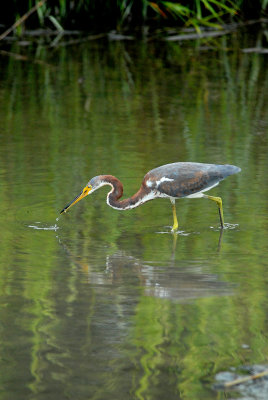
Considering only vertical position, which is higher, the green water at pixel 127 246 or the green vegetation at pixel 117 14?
the green vegetation at pixel 117 14

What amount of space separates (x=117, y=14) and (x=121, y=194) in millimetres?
12218

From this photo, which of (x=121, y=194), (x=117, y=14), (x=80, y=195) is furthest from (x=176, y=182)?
(x=117, y=14)

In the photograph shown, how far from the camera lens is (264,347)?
452 cm

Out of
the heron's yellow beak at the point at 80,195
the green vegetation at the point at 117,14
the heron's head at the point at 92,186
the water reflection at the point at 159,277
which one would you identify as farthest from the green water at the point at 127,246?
the green vegetation at the point at 117,14

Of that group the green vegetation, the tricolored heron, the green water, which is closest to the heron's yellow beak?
Result: the tricolored heron

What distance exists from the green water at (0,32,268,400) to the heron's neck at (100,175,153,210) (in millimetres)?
164

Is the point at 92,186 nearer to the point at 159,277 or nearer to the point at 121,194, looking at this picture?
the point at 121,194

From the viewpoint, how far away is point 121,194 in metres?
7.30

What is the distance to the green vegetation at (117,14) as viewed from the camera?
1708 cm

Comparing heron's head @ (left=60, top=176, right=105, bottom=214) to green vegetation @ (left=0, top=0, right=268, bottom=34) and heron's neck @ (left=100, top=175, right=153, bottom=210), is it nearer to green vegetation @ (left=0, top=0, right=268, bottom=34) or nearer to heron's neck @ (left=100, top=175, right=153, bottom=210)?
heron's neck @ (left=100, top=175, right=153, bottom=210)

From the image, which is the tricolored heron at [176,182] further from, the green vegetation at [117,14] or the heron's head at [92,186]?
the green vegetation at [117,14]

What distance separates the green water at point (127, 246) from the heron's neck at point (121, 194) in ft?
0.54

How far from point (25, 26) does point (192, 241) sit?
13102mm

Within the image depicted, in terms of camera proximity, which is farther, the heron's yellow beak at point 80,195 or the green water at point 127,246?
the heron's yellow beak at point 80,195
